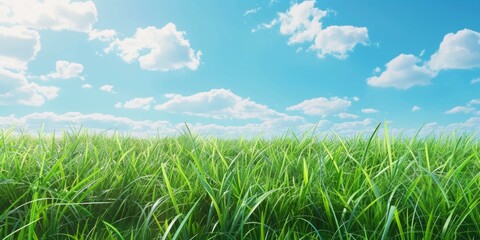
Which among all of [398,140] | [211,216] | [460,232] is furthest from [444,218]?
[398,140]

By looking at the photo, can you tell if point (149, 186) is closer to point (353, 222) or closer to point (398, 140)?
point (353, 222)

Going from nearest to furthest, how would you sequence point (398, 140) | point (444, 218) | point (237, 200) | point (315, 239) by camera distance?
point (315, 239) < point (444, 218) < point (237, 200) < point (398, 140)

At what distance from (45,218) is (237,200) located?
734 millimetres

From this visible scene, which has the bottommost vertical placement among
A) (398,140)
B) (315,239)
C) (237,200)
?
(315,239)

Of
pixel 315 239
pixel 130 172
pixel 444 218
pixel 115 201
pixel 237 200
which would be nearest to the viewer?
pixel 315 239

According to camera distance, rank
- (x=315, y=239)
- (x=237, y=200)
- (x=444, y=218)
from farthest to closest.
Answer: (x=237, y=200)
(x=444, y=218)
(x=315, y=239)

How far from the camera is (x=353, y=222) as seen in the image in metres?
1.60

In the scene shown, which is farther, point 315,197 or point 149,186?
point 149,186

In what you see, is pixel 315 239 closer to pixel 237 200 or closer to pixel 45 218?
pixel 237 200

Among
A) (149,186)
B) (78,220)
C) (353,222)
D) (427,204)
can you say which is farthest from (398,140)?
(78,220)

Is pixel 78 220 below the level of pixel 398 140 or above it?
below

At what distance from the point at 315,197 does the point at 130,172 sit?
921 mm

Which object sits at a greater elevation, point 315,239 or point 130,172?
point 130,172

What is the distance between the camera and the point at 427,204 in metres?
1.70
